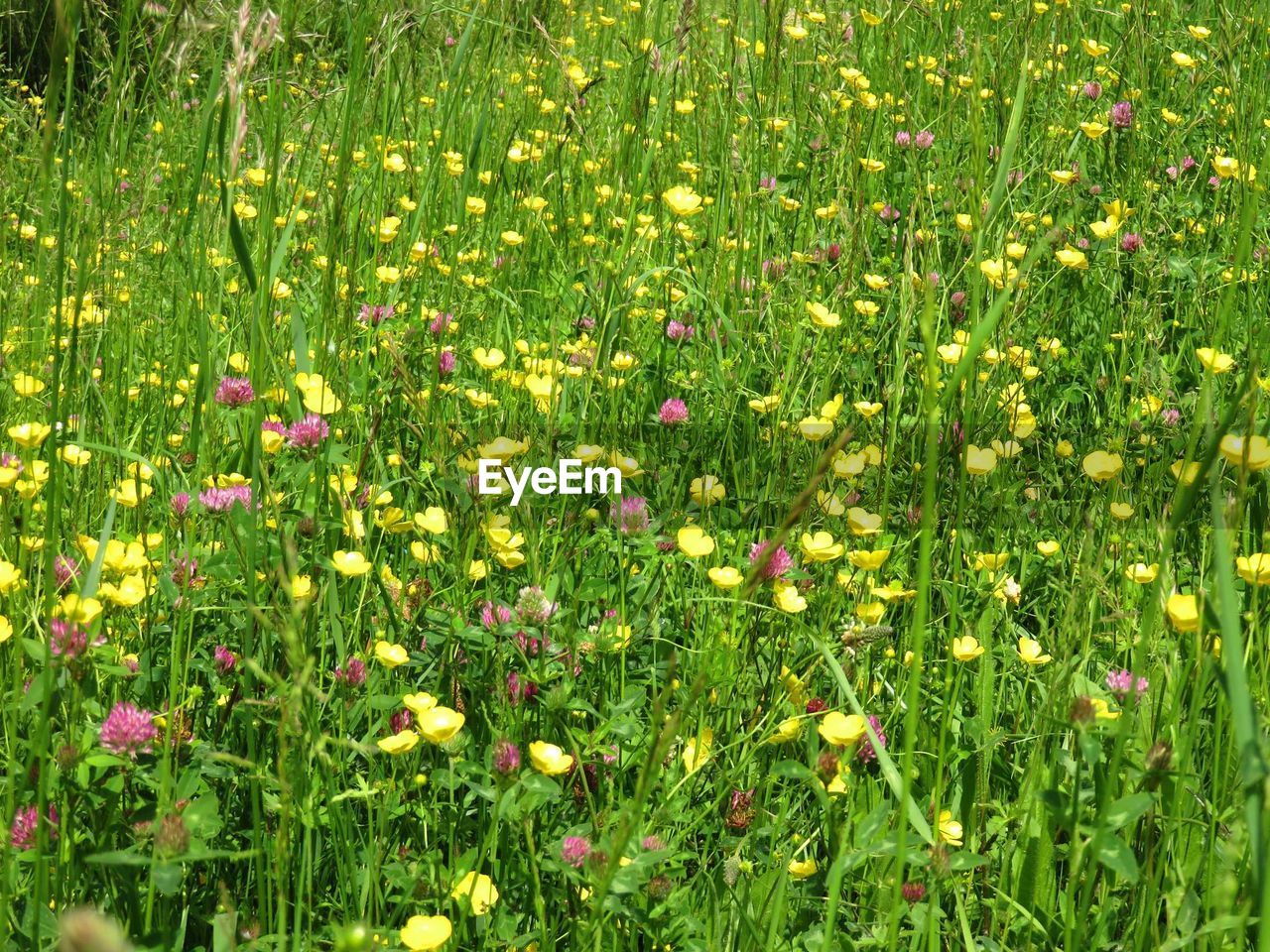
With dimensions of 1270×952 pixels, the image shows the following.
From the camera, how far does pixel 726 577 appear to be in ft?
5.72

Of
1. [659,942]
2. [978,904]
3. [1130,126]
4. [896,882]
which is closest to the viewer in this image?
[896,882]

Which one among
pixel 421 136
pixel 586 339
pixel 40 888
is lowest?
pixel 40 888

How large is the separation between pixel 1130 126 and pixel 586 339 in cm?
171

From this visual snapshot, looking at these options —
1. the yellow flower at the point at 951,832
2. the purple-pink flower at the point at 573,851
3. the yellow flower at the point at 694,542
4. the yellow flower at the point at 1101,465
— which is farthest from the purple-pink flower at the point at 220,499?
the yellow flower at the point at 1101,465

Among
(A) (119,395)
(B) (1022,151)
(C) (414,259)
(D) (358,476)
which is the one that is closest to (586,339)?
(C) (414,259)

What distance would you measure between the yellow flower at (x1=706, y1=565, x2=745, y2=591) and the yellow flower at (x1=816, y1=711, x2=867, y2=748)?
36 cm

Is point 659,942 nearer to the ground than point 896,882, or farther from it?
nearer to the ground

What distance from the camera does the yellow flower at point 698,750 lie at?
150 centimetres

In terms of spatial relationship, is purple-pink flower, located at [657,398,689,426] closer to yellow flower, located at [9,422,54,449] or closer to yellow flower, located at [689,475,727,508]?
yellow flower, located at [689,475,727,508]

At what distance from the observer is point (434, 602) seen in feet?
6.09

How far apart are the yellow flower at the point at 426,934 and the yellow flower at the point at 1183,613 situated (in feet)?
2.53

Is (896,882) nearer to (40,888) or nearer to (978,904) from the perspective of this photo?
(978,904)

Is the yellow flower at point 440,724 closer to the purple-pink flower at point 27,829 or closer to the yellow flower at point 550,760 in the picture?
the yellow flower at point 550,760

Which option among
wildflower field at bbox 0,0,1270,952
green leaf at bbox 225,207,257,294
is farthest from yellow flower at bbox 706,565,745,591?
green leaf at bbox 225,207,257,294
